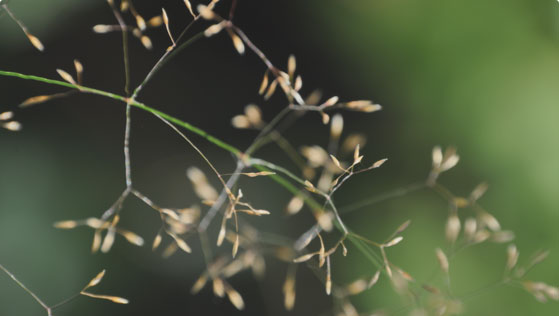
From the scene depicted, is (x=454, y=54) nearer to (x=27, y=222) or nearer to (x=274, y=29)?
(x=274, y=29)

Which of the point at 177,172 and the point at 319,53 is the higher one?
the point at 319,53

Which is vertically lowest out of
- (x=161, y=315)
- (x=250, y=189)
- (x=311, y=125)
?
(x=161, y=315)

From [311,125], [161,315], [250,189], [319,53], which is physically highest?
[319,53]

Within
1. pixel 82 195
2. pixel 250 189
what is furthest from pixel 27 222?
pixel 250 189

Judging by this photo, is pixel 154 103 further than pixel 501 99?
Yes

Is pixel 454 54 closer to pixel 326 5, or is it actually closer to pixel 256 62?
pixel 326 5

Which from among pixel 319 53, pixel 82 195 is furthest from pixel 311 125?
pixel 82 195
